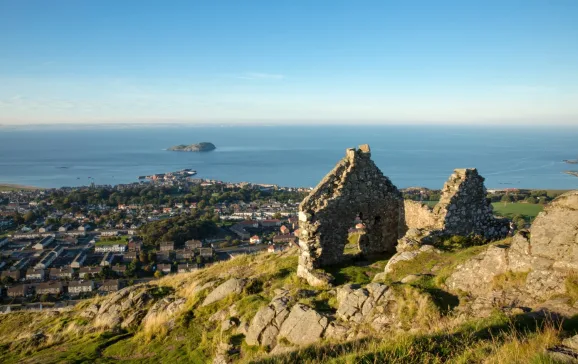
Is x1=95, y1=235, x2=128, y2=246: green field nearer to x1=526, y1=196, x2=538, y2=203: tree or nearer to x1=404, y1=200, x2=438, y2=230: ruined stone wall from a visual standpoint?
→ x1=404, y1=200, x2=438, y2=230: ruined stone wall

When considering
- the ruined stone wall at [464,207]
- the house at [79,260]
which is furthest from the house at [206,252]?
the ruined stone wall at [464,207]

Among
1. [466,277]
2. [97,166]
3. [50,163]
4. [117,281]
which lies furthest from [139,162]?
[466,277]

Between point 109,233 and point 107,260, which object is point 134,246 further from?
point 109,233

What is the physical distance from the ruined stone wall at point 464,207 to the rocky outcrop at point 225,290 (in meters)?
6.64

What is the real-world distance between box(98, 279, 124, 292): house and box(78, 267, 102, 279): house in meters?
2.88

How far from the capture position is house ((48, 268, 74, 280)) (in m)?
41.1

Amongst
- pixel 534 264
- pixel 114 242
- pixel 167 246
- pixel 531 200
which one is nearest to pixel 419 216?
pixel 534 264

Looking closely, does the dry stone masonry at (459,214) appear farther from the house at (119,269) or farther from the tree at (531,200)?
the house at (119,269)

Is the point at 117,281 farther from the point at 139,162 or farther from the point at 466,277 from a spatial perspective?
the point at 139,162

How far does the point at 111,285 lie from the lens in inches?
1463

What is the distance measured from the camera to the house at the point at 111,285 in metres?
36.2

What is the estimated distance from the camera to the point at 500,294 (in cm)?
686

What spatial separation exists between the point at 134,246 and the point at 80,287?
49.1 feet

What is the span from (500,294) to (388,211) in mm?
6397
